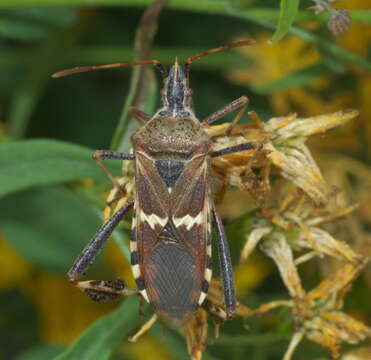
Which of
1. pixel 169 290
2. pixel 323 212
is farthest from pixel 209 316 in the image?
pixel 323 212

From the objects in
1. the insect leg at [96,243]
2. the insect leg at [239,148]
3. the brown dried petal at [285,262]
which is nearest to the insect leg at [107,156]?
the insect leg at [96,243]

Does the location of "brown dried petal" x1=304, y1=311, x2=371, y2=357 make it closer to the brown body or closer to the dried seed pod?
the brown body

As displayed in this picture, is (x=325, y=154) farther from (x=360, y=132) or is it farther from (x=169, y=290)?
(x=169, y=290)

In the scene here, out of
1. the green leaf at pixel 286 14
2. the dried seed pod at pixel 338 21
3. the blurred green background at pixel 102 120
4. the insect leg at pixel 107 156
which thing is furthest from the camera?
the blurred green background at pixel 102 120

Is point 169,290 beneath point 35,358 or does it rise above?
above

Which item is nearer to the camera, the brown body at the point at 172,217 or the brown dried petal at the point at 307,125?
the brown body at the point at 172,217

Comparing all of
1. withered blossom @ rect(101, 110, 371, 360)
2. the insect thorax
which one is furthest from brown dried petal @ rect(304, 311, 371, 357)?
the insect thorax

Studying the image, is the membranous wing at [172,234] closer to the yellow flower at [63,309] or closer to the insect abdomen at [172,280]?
the insect abdomen at [172,280]
